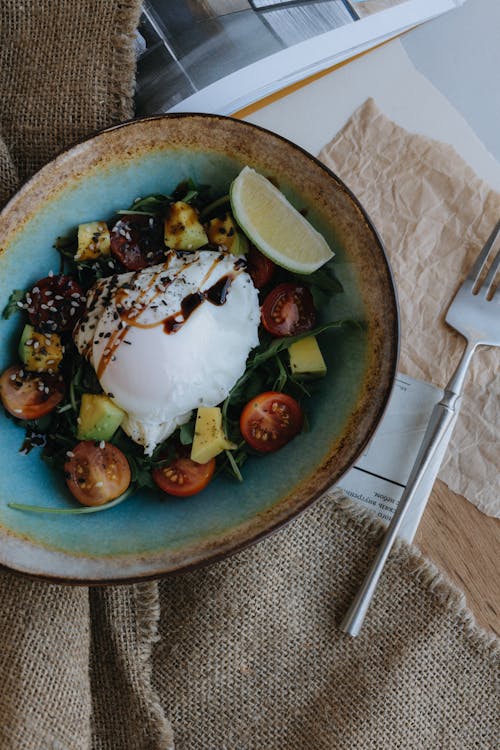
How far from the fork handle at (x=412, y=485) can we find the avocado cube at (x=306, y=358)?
0.97 ft

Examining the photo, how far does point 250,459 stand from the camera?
62.9 inches

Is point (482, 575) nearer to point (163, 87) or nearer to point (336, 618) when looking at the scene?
point (336, 618)

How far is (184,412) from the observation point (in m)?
1.57

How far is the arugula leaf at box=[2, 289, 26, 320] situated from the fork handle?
94 centimetres

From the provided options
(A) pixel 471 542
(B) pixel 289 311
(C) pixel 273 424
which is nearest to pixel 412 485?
(A) pixel 471 542

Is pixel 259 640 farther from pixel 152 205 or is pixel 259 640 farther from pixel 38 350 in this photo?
pixel 152 205

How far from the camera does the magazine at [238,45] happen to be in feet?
5.87

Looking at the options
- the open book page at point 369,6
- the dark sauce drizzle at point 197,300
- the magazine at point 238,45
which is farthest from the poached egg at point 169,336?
the open book page at point 369,6

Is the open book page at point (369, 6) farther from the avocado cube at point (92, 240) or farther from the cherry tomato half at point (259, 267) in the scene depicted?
the avocado cube at point (92, 240)

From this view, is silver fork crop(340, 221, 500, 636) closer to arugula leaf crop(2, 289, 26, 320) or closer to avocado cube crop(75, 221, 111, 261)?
avocado cube crop(75, 221, 111, 261)

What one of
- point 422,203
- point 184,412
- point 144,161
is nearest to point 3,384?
point 184,412

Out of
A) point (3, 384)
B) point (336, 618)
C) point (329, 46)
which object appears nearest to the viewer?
point (3, 384)

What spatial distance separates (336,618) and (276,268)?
2.67 feet

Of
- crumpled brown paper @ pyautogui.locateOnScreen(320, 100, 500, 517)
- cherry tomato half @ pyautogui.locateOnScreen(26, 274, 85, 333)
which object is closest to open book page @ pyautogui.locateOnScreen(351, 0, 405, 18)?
crumpled brown paper @ pyautogui.locateOnScreen(320, 100, 500, 517)
